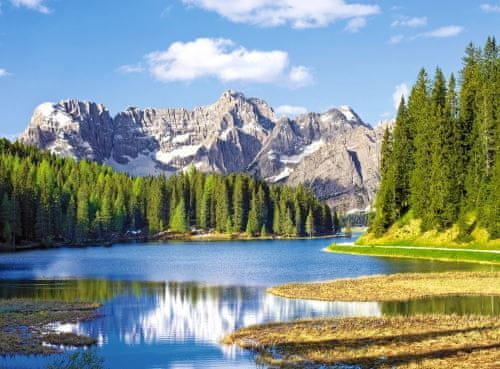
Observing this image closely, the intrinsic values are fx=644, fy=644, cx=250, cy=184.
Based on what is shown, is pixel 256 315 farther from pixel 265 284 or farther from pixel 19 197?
pixel 19 197

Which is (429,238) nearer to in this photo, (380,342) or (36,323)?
(380,342)

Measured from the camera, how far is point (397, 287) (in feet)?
177

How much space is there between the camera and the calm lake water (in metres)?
30.5

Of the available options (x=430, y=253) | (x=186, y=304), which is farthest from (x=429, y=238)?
(x=186, y=304)

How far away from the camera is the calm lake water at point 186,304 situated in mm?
30500

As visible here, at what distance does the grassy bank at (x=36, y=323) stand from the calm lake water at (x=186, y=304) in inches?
52.7

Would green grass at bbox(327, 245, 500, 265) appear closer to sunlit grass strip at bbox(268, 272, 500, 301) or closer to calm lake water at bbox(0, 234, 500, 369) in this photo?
calm lake water at bbox(0, 234, 500, 369)

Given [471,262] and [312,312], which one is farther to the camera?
[471,262]

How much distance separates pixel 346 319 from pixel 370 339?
651 centimetres

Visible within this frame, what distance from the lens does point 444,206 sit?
9981cm

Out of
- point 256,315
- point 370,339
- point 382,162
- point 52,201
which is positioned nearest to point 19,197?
point 52,201

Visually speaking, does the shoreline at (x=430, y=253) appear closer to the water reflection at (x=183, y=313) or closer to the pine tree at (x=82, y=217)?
the water reflection at (x=183, y=313)

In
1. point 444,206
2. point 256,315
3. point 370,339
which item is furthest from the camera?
point 444,206

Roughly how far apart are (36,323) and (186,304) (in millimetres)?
11928
